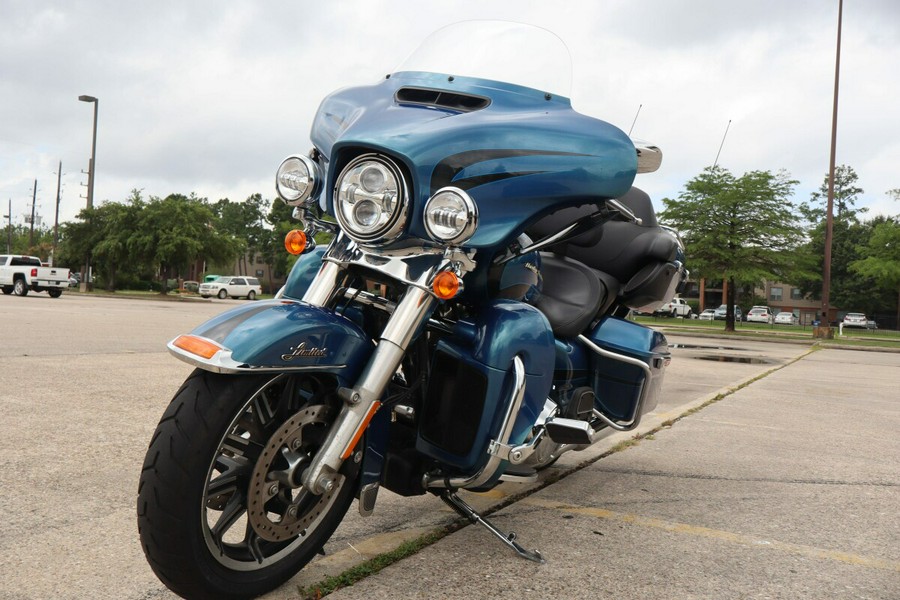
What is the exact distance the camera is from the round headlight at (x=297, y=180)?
2.71 metres

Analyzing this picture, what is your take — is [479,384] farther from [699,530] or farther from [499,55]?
[699,530]

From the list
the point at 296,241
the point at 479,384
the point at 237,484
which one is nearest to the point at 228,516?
the point at 237,484

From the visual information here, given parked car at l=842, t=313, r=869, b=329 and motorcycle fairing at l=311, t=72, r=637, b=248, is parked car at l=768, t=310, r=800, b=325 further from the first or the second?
motorcycle fairing at l=311, t=72, r=637, b=248

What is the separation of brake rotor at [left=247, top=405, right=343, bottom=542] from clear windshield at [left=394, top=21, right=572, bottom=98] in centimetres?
142

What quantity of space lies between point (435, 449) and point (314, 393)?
0.51m

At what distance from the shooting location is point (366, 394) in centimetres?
234

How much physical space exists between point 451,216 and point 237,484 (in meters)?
1.09

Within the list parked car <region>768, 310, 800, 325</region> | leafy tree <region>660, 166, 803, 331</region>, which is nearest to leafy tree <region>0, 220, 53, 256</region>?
leafy tree <region>660, 166, 803, 331</region>

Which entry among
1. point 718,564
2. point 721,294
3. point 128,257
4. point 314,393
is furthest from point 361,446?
point 721,294

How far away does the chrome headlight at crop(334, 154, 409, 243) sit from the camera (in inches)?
94.7

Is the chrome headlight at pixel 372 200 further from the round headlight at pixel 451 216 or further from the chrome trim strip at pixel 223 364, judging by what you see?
the chrome trim strip at pixel 223 364

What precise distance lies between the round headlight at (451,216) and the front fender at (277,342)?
43cm

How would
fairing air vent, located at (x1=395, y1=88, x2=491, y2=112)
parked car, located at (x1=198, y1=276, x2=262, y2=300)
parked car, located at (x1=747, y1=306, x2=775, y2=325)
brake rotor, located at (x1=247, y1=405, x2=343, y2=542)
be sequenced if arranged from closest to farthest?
brake rotor, located at (x1=247, y1=405, x2=343, y2=542), fairing air vent, located at (x1=395, y1=88, x2=491, y2=112), parked car, located at (x1=198, y1=276, x2=262, y2=300), parked car, located at (x1=747, y1=306, x2=775, y2=325)

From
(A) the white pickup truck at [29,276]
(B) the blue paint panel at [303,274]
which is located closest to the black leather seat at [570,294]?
(B) the blue paint panel at [303,274]
